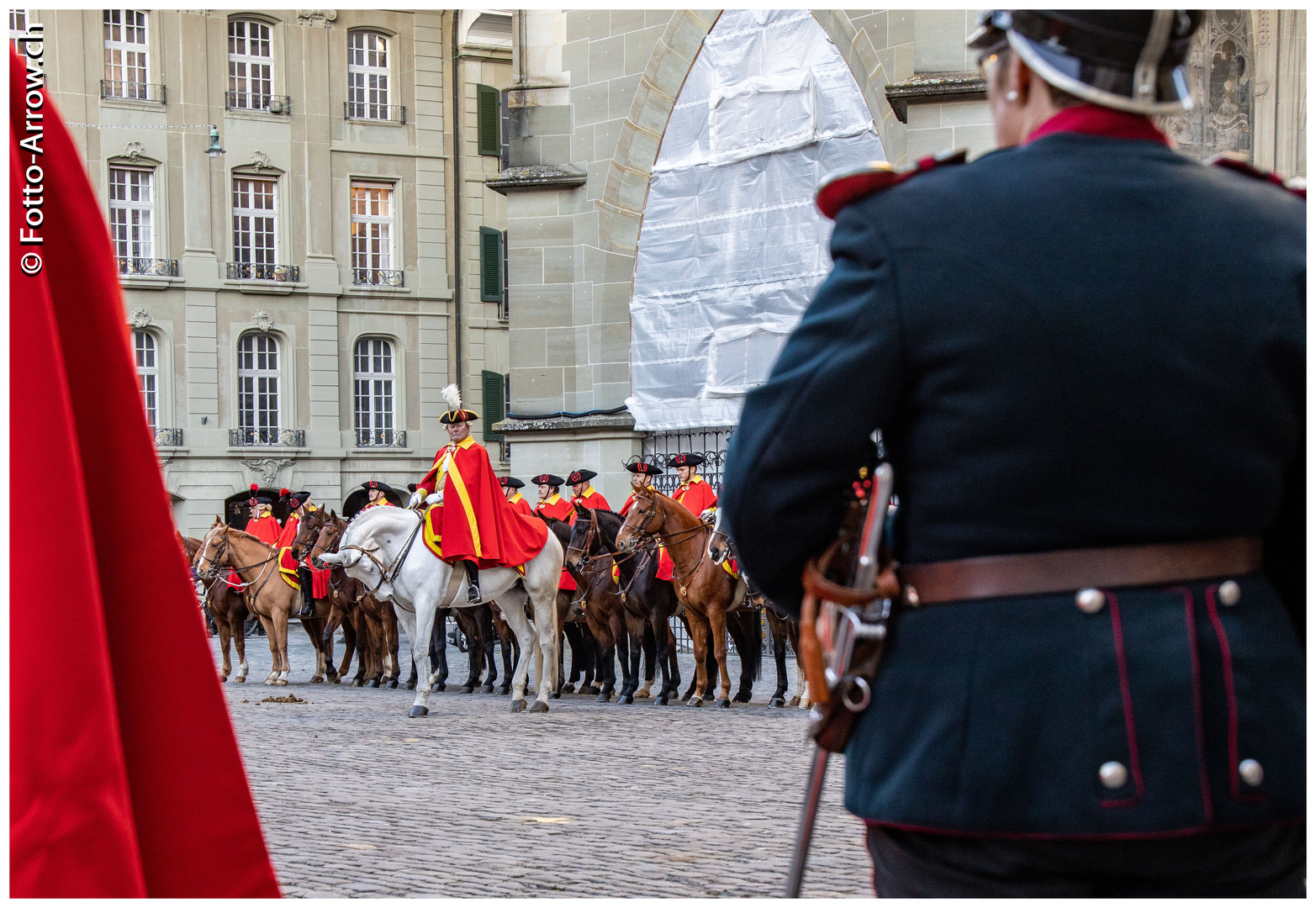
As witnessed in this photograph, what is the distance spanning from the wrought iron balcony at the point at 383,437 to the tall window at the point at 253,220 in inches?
176

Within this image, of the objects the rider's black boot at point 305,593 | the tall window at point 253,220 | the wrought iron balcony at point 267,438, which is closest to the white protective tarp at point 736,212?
the rider's black boot at point 305,593

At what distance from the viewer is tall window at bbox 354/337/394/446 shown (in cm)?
3656

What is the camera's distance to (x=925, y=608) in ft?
7.03

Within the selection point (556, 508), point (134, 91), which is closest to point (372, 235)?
point (134, 91)

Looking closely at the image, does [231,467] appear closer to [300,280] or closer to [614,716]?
[300,280]

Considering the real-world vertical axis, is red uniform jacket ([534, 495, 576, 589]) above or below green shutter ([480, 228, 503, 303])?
below

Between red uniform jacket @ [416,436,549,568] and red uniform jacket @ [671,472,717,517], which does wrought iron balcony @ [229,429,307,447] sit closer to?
red uniform jacket @ [671,472,717,517]

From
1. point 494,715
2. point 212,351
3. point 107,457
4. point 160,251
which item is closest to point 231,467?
point 212,351

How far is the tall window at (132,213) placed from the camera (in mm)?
34219

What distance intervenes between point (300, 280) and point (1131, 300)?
34889 millimetres

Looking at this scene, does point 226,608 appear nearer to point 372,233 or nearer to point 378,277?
point 378,277

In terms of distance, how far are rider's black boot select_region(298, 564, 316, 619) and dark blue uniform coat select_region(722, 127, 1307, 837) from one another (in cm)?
1635

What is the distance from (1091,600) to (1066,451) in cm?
20

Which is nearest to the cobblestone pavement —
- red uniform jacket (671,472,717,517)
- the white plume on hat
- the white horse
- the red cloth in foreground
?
the white horse
